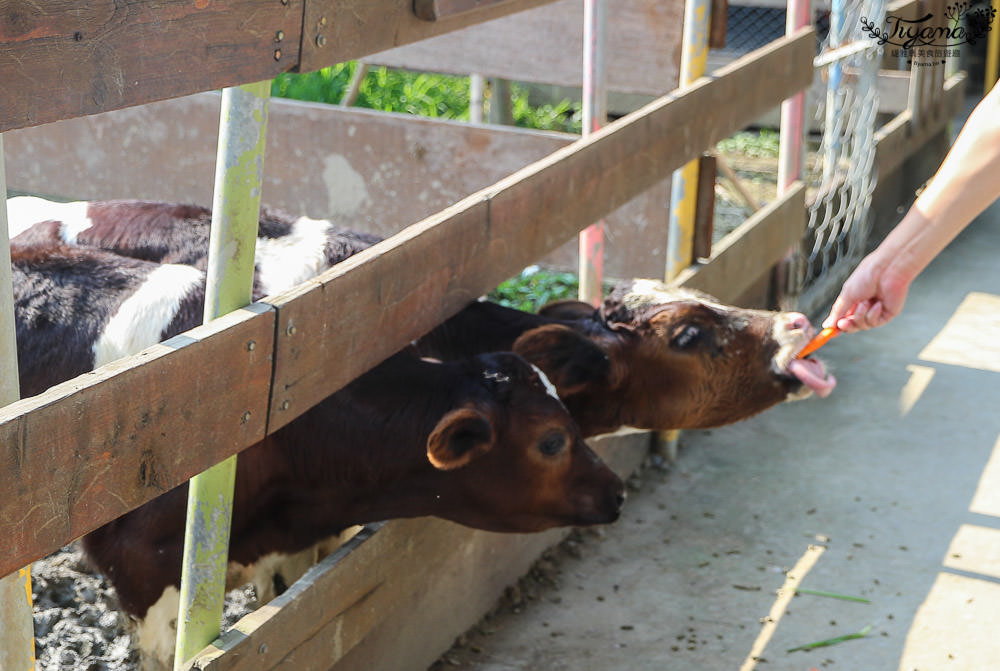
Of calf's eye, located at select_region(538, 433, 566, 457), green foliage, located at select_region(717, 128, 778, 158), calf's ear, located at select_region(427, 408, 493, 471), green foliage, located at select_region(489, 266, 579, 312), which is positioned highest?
calf's ear, located at select_region(427, 408, 493, 471)

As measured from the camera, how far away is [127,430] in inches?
68.5

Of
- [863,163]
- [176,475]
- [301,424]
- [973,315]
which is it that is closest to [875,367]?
[973,315]

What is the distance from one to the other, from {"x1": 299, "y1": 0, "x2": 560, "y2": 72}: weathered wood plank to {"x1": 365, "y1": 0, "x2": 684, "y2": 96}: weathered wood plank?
2888mm

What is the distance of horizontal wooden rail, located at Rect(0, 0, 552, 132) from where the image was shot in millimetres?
1565

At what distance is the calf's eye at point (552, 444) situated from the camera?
117 inches

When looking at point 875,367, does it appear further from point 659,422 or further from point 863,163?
point 659,422

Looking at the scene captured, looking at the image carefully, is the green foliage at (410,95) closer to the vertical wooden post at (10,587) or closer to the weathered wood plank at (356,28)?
the weathered wood plank at (356,28)

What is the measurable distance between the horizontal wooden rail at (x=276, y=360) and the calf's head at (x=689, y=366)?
0.37 m

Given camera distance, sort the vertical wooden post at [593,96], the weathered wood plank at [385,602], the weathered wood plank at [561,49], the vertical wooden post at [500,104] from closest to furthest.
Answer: the weathered wood plank at [385,602]
the vertical wooden post at [593,96]
the weathered wood plank at [561,49]
the vertical wooden post at [500,104]

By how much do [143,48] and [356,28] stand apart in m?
0.65

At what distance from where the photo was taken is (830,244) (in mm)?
6465

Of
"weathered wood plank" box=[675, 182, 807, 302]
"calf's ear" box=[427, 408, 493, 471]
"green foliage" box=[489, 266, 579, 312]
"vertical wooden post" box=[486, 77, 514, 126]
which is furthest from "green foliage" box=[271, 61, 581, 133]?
"calf's ear" box=[427, 408, 493, 471]

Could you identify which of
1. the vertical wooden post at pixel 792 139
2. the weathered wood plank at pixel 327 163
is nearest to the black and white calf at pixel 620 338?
the weathered wood plank at pixel 327 163

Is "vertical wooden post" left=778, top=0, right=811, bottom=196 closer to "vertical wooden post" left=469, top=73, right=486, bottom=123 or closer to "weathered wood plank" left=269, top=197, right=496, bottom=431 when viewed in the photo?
"vertical wooden post" left=469, top=73, right=486, bottom=123
